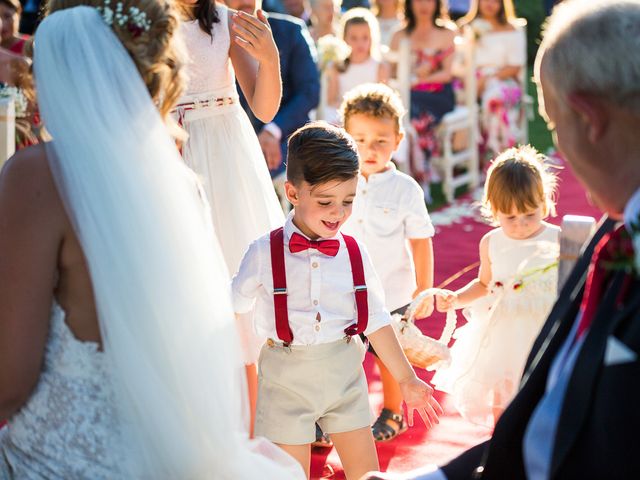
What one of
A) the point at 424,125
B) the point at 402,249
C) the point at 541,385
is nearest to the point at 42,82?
the point at 541,385

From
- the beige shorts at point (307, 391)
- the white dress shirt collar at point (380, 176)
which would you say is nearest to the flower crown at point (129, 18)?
the beige shorts at point (307, 391)

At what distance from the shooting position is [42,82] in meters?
2.11

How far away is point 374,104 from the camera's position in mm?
4418

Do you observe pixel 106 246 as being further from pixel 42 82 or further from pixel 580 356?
pixel 580 356

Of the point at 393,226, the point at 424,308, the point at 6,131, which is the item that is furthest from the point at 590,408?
the point at 6,131

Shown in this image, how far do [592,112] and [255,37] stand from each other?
7.38ft

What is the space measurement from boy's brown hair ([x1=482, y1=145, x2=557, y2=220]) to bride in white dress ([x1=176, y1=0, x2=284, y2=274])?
0.90 m

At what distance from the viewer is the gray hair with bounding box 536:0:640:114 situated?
5.66ft

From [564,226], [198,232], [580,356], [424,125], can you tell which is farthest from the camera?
[424,125]

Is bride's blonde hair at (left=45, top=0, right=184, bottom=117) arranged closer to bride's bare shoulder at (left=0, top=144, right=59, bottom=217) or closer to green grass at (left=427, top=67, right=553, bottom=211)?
bride's bare shoulder at (left=0, top=144, right=59, bottom=217)

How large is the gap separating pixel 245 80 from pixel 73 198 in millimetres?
2150

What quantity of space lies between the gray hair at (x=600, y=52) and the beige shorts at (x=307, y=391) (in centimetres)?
163

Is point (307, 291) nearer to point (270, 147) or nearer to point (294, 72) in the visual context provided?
point (270, 147)

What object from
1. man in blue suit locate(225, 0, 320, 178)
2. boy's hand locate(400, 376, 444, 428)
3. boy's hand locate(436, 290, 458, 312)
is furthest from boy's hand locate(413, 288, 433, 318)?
man in blue suit locate(225, 0, 320, 178)
